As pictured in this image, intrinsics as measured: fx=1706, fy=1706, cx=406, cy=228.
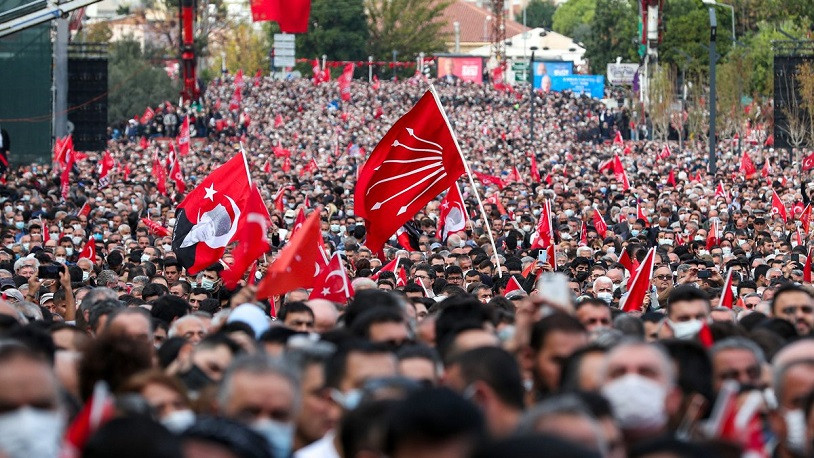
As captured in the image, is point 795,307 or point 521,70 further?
point 521,70

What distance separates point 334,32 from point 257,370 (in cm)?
10867

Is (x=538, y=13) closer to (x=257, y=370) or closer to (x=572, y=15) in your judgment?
(x=572, y=15)

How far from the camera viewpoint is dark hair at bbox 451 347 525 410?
5.16 m

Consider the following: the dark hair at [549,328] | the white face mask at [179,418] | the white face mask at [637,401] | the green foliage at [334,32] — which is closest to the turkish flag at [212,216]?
the dark hair at [549,328]

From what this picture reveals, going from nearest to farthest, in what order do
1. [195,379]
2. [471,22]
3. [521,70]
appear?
1. [195,379]
2. [521,70]
3. [471,22]

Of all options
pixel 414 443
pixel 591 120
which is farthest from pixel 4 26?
pixel 591 120

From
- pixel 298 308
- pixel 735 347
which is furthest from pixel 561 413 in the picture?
pixel 298 308

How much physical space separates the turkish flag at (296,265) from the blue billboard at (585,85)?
84992 mm

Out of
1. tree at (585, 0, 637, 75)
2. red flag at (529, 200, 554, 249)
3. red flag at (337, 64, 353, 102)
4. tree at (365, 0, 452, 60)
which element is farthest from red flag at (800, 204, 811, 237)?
tree at (365, 0, 452, 60)

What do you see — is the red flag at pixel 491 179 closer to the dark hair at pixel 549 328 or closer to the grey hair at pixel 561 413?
the dark hair at pixel 549 328

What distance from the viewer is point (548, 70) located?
101 m

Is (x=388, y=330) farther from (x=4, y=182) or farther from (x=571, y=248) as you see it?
(x=4, y=182)

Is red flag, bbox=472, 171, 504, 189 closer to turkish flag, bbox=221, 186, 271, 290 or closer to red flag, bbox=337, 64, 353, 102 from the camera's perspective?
turkish flag, bbox=221, 186, 271, 290

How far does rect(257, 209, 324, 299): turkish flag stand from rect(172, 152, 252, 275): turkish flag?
327 centimetres
